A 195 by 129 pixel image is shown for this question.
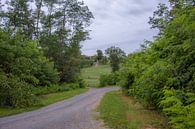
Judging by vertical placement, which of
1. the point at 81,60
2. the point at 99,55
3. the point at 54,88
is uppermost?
the point at 99,55

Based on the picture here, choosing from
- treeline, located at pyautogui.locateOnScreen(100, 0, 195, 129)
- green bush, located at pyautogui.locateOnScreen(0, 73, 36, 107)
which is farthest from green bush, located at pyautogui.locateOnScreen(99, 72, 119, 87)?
green bush, located at pyautogui.locateOnScreen(0, 73, 36, 107)

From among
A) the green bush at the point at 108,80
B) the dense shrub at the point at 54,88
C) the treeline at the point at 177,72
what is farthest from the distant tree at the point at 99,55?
the treeline at the point at 177,72

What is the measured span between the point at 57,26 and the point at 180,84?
4655 centimetres

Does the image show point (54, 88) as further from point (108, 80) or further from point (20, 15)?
point (108, 80)

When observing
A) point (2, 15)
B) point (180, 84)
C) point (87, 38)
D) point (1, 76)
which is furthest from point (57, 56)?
point (180, 84)

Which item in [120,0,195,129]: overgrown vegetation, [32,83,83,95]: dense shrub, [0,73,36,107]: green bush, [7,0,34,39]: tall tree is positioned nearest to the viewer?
[120,0,195,129]: overgrown vegetation

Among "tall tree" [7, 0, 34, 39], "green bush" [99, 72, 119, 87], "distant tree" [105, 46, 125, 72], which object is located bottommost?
"green bush" [99, 72, 119, 87]

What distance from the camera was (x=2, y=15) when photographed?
52062mm

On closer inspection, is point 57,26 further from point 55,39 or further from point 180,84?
point 180,84

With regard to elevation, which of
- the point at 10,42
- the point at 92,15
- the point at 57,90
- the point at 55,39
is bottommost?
the point at 57,90

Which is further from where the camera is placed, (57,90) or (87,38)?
(87,38)

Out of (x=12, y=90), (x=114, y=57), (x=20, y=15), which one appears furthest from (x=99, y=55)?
(x=12, y=90)

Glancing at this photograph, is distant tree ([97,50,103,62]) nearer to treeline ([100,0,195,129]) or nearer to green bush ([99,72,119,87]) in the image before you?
green bush ([99,72,119,87])

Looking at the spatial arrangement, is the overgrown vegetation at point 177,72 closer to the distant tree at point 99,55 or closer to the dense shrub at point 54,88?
the dense shrub at point 54,88
